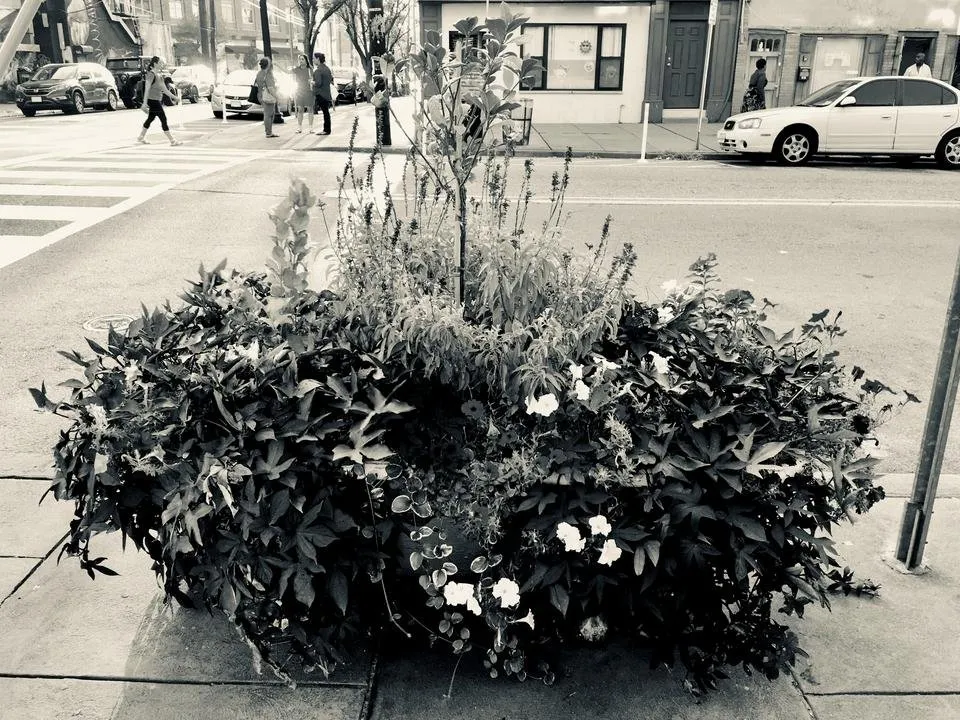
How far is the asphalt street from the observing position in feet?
19.9

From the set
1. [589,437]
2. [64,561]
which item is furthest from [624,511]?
[64,561]

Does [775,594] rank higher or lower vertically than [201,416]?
lower

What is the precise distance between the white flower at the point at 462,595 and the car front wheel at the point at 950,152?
1612cm

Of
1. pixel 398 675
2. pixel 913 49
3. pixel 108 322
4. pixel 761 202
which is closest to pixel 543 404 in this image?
pixel 398 675

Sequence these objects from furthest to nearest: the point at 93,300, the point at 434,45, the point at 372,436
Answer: the point at 93,300
the point at 434,45
the point at 372,436

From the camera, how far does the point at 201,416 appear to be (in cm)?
253

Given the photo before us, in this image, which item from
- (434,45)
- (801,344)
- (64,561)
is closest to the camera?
(434,45)

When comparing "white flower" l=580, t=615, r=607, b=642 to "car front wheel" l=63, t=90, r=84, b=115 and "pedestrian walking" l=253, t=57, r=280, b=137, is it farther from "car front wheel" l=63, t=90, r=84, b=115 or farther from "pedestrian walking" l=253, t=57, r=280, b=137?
"car front wheel" l=63, t=90, r=84, b=115

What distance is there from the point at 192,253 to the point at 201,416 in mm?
6595

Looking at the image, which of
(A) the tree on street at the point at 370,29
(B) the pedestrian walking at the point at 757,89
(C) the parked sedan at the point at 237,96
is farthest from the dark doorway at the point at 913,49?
(C) the parked sedan at the point at 237,96

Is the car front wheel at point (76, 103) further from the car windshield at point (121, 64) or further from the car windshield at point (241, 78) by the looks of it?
the car windshield at point (121, 64)

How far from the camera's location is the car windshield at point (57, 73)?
27953 millimetres

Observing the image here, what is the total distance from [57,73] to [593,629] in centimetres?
3083

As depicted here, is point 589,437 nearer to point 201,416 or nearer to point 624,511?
point 624,511
